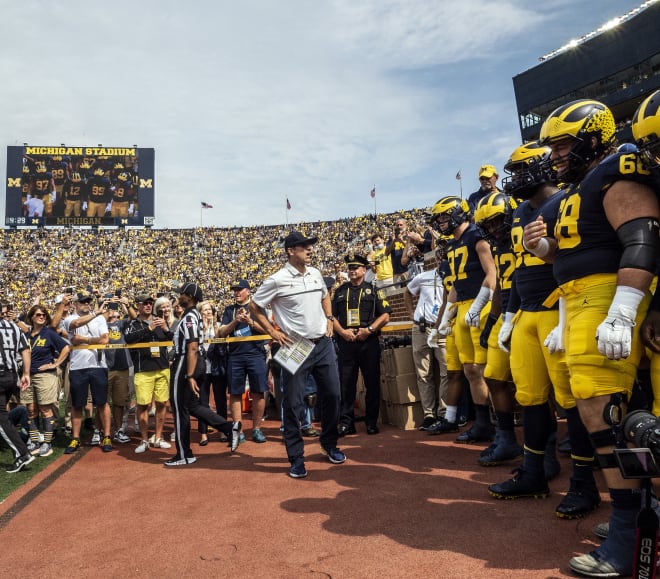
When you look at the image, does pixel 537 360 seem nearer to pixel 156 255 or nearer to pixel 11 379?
pixel 11 379

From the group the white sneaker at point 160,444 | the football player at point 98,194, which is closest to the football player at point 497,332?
the white sneaker at point 160,444

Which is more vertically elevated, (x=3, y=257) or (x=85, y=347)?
(x=3, y=257)

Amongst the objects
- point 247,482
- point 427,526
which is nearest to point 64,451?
point 247,482

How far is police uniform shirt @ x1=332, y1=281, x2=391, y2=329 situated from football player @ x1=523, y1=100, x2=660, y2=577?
4087mm

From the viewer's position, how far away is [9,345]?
241 inches

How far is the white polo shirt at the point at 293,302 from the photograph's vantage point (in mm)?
5250

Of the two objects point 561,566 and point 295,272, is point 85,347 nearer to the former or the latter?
point 295,272

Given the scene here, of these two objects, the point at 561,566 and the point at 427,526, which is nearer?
the point at 561,566

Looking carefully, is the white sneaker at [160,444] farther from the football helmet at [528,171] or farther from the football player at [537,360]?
the football helmet at [528,171]

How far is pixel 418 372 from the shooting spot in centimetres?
672

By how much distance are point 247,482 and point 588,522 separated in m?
2.77

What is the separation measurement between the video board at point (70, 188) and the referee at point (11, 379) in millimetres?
34161

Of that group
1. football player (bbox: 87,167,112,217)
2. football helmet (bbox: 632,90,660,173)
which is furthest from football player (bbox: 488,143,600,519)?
football player (bbox: 87,167,112,217)

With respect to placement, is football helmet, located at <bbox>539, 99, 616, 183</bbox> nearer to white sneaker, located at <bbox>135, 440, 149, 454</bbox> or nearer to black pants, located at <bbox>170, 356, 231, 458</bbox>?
black pants, located at <bbox>170, 356, 231, 458</bbox>
